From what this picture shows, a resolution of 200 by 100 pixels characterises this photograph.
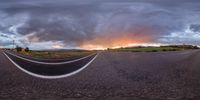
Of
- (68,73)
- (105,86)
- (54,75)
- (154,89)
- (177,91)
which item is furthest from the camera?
(68,73)

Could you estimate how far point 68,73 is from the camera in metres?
28.5

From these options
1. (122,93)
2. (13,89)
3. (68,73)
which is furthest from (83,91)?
(68,73)

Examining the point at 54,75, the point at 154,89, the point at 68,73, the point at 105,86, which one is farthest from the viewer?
the point at 68,73

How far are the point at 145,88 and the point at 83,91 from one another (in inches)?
105

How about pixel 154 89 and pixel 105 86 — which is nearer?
pixel 154 89

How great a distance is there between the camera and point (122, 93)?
59.2ft

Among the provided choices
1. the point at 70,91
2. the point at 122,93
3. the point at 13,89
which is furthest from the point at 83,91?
the point at 13,89

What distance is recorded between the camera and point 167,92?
18078mm

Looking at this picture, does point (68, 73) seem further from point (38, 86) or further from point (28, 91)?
point (28, 91)

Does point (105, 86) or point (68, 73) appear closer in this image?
point (105, 86)

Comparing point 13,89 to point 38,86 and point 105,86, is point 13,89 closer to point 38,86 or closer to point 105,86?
point 38,86

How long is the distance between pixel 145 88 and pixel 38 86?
4.54 metres

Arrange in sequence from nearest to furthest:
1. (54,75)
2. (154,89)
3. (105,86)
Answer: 1. (154,89)
2. (105,86)
3. (54,75)

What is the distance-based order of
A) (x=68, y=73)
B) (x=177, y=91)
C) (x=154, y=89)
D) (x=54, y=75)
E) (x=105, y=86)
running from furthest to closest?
(x=68, y=73)
(x=54, y=75)
(x=105, y=86)
(x=154, y=89)
(x=177, y=91)
